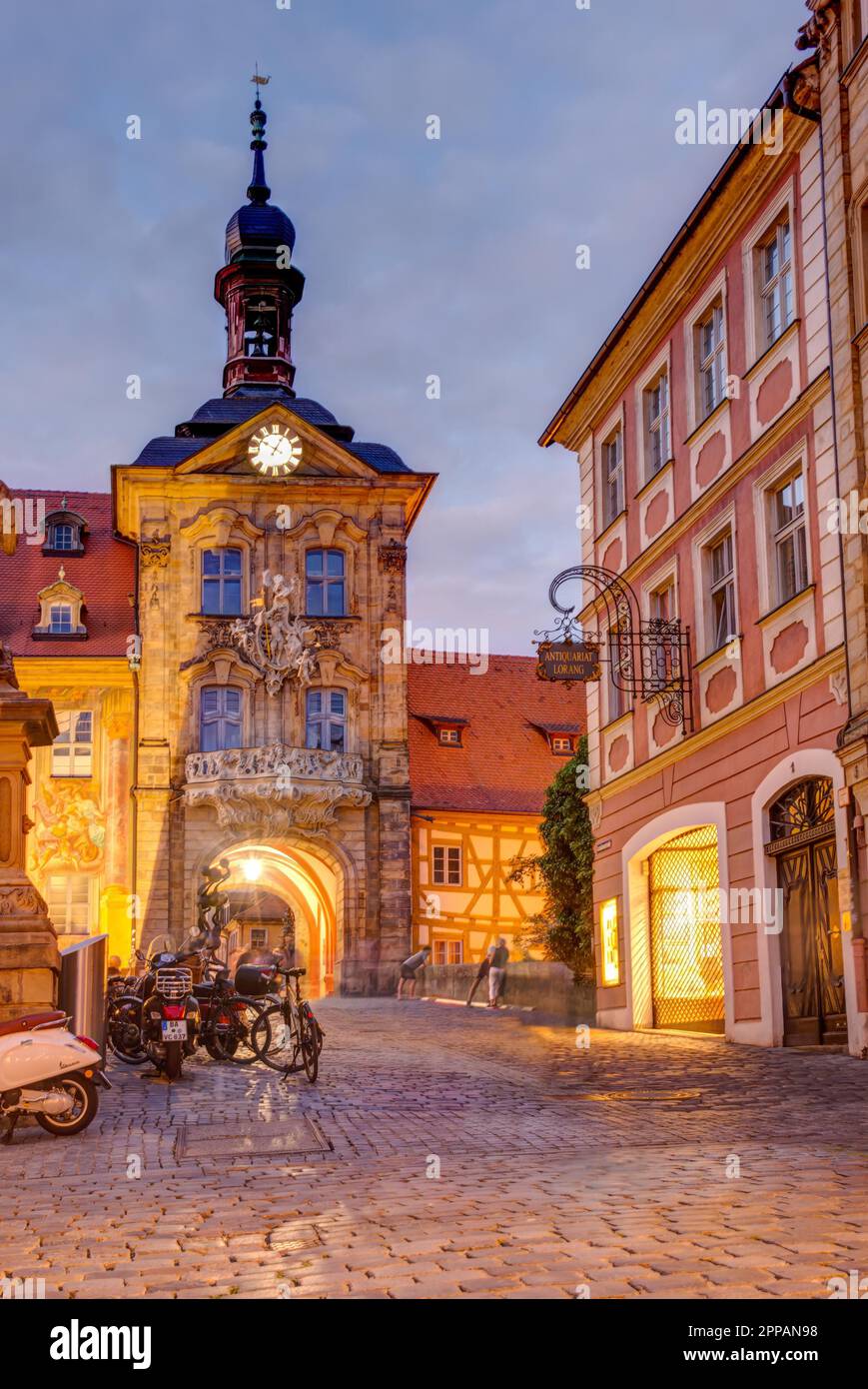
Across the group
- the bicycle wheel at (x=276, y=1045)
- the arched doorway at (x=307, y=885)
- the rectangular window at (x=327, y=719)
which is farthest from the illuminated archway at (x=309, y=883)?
the bicycle wheel at (x=276, y=1045)

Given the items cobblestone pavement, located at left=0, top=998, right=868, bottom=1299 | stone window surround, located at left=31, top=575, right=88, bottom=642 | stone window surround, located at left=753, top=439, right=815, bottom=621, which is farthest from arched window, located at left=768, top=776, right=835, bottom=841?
stone window surround, located at left=31, top=575, right=88, bottom=642

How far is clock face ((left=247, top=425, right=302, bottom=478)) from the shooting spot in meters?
45.4

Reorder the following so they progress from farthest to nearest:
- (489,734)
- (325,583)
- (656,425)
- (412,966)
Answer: (489,734)
(325,583)
(412,966)
(656,425)

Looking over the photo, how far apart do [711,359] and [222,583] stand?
25.1 metres

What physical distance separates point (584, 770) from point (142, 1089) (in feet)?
53.9

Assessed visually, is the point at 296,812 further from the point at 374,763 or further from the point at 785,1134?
the point at 785,1134

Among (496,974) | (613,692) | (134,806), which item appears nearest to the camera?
(613,692)

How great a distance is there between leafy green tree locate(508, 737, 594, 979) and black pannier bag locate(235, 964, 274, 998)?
15596mm

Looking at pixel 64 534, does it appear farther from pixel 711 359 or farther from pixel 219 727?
pixel 711 359

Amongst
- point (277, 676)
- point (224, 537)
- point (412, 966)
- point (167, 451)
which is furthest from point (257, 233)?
point (412, 966)

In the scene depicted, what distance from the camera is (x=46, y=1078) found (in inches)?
483

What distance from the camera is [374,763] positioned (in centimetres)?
4425

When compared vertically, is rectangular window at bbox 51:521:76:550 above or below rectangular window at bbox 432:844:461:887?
above

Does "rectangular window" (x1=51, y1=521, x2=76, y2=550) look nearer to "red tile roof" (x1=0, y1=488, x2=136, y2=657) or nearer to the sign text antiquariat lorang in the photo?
"red tile roof" (x1=0, y1=488, x2=136, y2=657)
